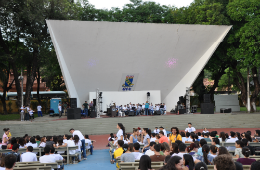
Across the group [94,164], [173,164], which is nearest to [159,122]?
[94,164]

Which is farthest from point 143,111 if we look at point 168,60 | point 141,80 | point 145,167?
point 145,167

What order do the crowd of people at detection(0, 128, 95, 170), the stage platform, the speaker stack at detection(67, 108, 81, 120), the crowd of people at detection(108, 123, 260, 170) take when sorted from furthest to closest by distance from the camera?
the speaker stack at detection(67, 108, 81, 120), the stage platform, the crowd of people at detection(0, 128, 95, 170), the crowd of people at detection(108, 123, 260, 170)

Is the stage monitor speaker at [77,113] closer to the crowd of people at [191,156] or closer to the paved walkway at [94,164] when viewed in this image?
the paved walkway at [94,164]

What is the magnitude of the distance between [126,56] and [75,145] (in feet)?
45.2

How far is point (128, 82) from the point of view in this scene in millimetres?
24031

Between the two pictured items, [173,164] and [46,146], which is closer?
[173,164]

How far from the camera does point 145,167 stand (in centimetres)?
412

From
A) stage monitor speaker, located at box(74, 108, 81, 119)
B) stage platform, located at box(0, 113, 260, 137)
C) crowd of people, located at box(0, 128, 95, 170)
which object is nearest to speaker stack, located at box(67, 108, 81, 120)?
stage monitor speaker, located at box(74, 108, 81, 119)

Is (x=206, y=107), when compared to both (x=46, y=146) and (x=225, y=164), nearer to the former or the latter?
(x=46, y=146)

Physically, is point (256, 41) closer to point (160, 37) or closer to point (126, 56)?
point (160, 37)

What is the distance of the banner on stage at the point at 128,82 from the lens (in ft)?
76.9

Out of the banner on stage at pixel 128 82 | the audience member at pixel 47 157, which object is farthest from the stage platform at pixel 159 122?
the audience member at pixel 47 157

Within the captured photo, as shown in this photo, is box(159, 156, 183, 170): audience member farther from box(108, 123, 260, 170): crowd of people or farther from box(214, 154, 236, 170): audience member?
box(214, 154, 236, 170): audience member

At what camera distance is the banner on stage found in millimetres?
23453
